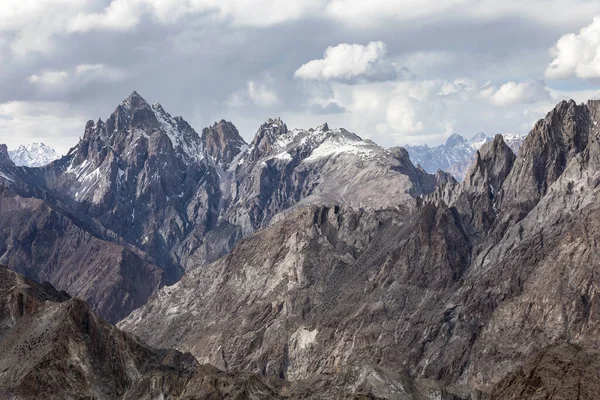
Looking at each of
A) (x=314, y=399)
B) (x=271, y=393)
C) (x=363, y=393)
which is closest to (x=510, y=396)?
(x=363, y=393)

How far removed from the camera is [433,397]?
7864 inches

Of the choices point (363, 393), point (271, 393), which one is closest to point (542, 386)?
point (363, 393)

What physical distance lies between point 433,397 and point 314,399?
30109 mm

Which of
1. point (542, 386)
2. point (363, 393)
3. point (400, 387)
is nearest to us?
point (542, 386)

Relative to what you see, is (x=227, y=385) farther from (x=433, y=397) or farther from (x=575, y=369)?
(x=575, y=369)

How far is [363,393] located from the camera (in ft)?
578

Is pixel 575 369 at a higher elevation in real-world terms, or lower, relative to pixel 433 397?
higher

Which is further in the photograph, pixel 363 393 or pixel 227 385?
pixel 227 385

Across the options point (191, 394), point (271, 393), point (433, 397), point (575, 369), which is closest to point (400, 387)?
point (433, 397)

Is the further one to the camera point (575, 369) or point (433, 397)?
point (433, 397)

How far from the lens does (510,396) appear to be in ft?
472

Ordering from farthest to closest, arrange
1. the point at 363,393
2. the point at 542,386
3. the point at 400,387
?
the point at 400,387 → the point at 363,393 → the point at 542,386

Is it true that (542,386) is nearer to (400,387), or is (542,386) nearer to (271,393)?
(400,387)

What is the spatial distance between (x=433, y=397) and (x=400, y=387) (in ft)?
38.6
